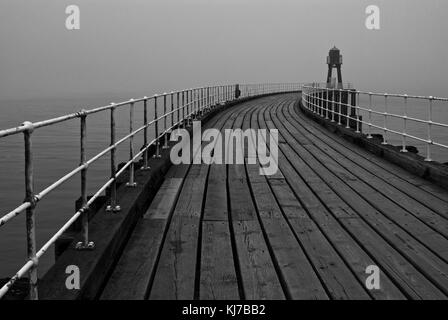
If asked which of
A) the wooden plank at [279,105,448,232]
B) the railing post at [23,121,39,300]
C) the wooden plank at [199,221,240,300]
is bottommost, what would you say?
the wooden plank at [199,221,240,300]

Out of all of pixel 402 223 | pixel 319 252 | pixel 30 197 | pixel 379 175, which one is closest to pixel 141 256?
pixel 319 252

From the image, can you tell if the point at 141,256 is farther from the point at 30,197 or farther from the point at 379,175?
the point at 379,175

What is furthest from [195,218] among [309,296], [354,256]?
[309,296]

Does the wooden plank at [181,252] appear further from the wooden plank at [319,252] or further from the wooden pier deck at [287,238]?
the wooden plank at [319,252]

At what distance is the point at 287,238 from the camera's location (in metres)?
5.24

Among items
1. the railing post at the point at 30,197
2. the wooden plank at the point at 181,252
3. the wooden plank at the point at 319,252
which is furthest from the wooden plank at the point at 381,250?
the railing post at the point at 30,197

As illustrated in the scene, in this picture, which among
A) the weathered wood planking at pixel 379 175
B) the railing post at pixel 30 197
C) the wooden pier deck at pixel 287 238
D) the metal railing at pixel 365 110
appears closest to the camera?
the railing post at pixel 30 197

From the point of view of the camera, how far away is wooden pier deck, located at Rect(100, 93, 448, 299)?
4035 millimetres

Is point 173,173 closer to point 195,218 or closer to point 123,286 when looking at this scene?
point 195,218

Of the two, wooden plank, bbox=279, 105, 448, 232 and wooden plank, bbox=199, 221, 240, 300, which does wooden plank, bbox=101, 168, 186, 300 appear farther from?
Result: wooden plank, bbox=279, 105, 448, 232

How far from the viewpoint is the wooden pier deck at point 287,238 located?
404cm

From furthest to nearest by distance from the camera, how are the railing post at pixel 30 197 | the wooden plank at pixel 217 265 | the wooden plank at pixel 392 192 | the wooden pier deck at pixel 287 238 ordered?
the wooden plank at pixel 392 192
the wooden pier deck at pixel 287 238
the wooden plank at pixel 217 265
the railing post at pixel 30 197

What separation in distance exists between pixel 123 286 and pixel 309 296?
4.46ft

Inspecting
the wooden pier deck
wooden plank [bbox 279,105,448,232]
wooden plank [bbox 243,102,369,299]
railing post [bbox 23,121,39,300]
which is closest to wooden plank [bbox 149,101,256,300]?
the wooden pier deck
